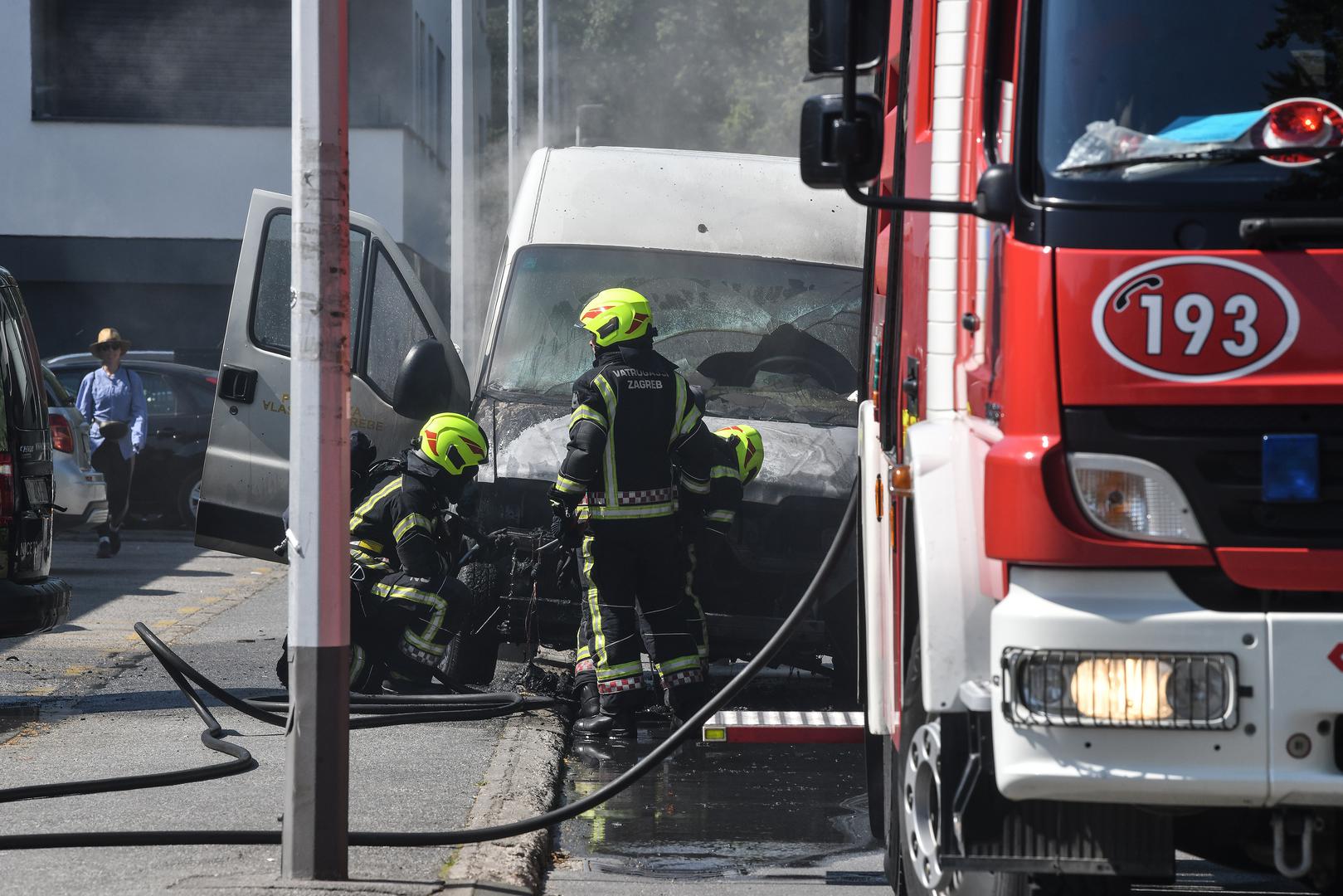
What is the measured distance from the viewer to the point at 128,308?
25.9 m

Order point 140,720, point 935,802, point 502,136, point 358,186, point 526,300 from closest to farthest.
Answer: point 935,802, point 140,720, point 526,300, point 358,186, point 502,136

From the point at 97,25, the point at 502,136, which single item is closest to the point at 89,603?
the point at 97,25

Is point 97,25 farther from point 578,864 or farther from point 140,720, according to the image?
point 578,864

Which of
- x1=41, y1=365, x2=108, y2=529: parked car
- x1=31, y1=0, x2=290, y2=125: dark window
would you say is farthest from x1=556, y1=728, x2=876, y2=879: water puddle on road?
x1=31, y1=0, x2=290, y2=125: dark window

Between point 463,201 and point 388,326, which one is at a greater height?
point 463,201

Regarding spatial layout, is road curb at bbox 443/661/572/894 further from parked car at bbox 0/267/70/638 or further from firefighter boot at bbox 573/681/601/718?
parked car at bbox 0/267/70/638

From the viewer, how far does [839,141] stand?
3773 millimetres

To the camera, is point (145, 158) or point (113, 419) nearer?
point (113, 419)

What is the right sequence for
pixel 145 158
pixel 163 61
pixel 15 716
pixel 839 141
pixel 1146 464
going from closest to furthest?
pixel 1146 464 → pixel 839 141 → pixel 15 716 → pixel 145 158 → pixel 163 61

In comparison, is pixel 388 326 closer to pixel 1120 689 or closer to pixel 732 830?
pixel 732 830

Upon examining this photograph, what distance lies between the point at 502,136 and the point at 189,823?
4507cm

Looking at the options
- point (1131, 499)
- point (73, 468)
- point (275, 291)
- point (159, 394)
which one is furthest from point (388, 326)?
point (159, 394)

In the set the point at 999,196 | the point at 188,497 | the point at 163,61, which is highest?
the point at 163,61

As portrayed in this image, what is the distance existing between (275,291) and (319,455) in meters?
4.81
